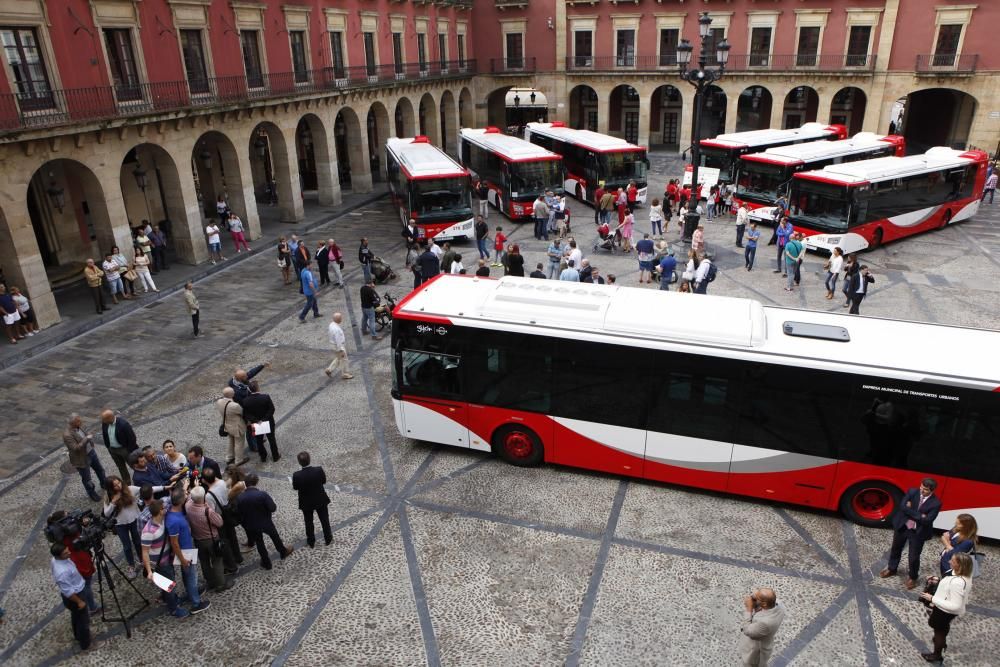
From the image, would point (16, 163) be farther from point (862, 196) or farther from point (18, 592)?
point (862, 196)

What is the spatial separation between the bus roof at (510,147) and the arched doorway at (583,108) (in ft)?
61.7

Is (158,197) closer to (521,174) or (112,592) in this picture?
(521,174)

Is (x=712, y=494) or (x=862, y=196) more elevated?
(x=862, y=196)

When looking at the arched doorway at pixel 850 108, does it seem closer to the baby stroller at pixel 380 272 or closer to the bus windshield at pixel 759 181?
the bus windshield at pixel 759 181

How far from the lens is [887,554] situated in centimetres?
867

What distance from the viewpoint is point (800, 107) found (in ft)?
140

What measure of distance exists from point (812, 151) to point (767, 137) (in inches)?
180

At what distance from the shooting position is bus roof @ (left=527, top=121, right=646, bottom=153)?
2622 centimetres

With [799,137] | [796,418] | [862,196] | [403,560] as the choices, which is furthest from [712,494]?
[799,137]

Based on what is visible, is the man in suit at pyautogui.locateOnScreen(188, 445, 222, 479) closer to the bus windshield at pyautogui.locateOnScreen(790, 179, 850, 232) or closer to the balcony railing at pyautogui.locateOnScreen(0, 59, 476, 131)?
the balcony railing at pyautogui.locateOnScreen(0, 59, 476, 131)

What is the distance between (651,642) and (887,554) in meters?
3.61

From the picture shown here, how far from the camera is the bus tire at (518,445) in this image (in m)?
10.4

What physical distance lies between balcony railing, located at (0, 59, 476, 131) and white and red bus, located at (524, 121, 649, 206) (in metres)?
9.98

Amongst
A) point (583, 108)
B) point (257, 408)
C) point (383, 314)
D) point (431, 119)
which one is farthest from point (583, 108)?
point (257, 408)
